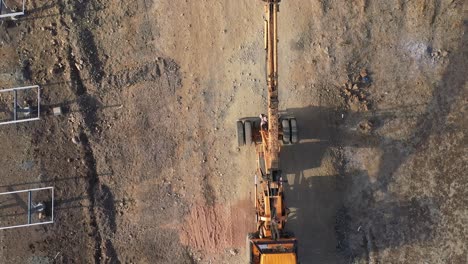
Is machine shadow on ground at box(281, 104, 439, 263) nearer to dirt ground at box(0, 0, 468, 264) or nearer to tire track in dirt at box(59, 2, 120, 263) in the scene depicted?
dirt ground at box(0, 0, 468, 264)

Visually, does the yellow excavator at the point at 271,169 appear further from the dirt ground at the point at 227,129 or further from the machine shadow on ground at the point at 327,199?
the machine shadow on ground at the point at 327,199

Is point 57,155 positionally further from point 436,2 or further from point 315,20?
point 436,2

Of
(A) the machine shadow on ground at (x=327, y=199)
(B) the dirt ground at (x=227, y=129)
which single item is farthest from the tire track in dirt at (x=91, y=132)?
(A) the machine shadow on ground at (x=327, y=199)

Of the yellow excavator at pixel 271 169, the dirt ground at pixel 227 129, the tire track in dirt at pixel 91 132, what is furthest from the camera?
the tire track in dirt at pixel 91 132

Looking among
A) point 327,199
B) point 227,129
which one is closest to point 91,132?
point 227,129

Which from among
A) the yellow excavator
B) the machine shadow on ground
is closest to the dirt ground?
the machine shadow on ground

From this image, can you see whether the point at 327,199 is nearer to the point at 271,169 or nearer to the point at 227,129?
the point at 271,169
